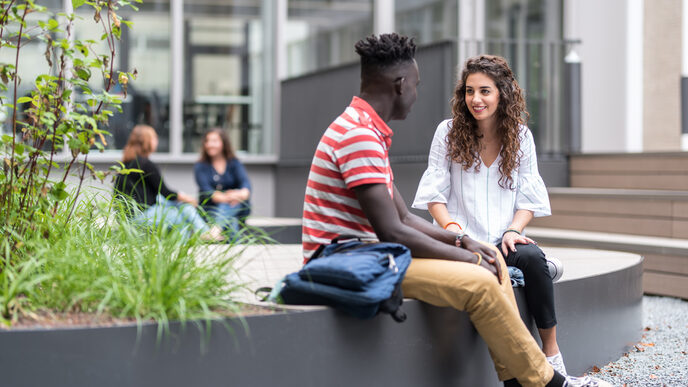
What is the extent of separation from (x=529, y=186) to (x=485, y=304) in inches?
35.5

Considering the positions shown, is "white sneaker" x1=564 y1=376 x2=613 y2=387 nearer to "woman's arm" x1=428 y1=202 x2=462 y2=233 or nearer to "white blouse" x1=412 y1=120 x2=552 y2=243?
"white blouse" x1=412 y1=120 x2=552 y2=243

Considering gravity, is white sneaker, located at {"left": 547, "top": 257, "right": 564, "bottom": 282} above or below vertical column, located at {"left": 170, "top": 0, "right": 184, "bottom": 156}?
below

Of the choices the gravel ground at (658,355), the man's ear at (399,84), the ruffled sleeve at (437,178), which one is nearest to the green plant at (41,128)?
the man's ear at (399,84)

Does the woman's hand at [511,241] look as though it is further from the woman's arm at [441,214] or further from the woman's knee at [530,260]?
the woman's arm at [441,214]

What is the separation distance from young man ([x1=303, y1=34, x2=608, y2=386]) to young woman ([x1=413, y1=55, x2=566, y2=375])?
580 millimetres

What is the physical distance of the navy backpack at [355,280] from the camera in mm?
2549

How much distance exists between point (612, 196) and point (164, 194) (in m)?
3.45

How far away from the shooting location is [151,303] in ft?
8.08

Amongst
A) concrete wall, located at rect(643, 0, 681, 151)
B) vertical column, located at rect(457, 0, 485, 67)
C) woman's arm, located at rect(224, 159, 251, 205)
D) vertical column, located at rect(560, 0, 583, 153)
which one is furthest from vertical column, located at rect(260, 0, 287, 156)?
concrete wall, located at rect(643, 0, 681, 151)

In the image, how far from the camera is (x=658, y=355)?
4.05 meters

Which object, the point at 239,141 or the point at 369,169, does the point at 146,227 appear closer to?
the point at 369,169

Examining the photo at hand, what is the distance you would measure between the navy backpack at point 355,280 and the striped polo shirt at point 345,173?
68 mm

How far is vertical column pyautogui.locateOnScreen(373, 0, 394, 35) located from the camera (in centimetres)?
955

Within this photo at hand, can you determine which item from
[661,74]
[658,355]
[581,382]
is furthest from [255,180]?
[581,382]
